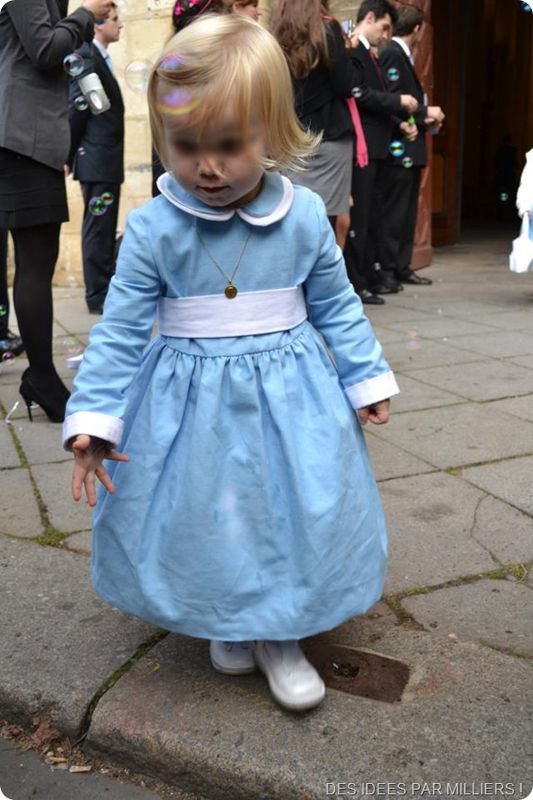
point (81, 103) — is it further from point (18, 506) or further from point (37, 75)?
point (18, 506)

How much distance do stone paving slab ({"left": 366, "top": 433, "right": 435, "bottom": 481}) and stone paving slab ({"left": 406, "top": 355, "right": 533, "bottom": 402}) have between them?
80cm

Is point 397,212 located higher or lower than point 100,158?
lower

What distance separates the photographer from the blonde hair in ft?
5.35

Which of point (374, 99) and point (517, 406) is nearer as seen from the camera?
point (517, 406)

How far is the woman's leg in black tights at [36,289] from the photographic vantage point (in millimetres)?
3490

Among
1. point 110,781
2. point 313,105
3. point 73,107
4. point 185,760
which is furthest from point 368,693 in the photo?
point 73,107

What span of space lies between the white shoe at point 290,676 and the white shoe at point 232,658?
4 cm

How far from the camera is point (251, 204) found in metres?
1.81

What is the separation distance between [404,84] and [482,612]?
17.0 ft

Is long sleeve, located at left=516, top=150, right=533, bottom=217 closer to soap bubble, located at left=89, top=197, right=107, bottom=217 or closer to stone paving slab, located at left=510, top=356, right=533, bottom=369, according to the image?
stone paving slab, located at left=510, top=356, right=533, bottom=369

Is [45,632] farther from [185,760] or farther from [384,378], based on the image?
[384,378]

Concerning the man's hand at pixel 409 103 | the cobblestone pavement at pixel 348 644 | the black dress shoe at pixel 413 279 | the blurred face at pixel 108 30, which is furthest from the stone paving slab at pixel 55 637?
the black dress shoe at pixel 413 279

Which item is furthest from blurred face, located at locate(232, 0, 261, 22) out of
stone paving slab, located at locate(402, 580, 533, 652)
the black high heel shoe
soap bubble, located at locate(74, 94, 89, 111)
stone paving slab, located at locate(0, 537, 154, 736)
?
stone paving slab, located at locate(402, 580, 533, 652)

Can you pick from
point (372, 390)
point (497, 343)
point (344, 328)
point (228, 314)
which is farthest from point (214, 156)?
point (497, 343)
